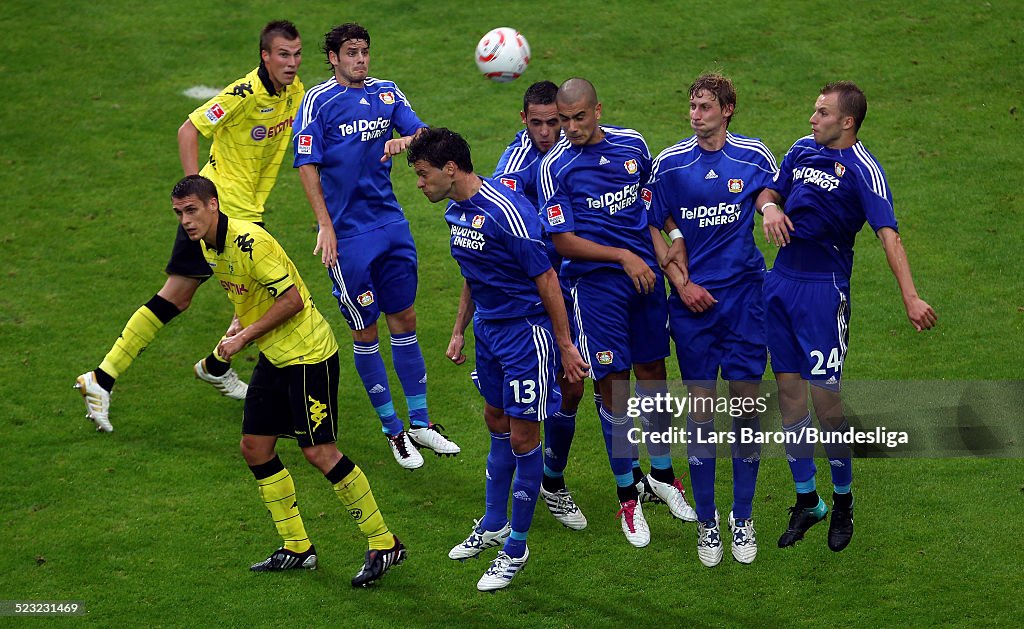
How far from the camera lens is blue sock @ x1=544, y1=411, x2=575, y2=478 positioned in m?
8.00

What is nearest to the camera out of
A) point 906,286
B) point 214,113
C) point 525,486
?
point 906,286

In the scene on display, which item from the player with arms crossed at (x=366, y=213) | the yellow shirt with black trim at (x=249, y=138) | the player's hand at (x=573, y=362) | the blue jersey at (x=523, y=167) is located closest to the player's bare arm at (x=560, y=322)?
the player's hand at (x=573, y=362)

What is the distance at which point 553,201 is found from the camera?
745cm

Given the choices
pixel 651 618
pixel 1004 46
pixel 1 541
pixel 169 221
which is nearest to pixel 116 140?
pixel 169 221

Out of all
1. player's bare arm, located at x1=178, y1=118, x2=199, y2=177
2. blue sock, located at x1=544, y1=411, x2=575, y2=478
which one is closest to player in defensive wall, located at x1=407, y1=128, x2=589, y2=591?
blue sock, located at x1=544, y1=411, x2=575, y2=478

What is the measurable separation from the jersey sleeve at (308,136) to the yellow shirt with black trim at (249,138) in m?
0.90

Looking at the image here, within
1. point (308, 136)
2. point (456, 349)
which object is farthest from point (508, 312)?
Answer: point (308, 136)

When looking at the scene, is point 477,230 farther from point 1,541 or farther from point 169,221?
point 169,221

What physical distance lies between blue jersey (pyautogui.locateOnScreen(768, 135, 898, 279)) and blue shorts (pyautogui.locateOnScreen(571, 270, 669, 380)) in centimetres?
95

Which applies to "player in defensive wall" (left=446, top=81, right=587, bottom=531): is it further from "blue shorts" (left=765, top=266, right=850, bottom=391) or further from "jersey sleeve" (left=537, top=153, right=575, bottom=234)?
"blue shorts" (left=765, top=266, right=850, bottom=391)

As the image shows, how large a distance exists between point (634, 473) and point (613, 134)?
2.43 metres

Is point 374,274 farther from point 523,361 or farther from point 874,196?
point 874,196

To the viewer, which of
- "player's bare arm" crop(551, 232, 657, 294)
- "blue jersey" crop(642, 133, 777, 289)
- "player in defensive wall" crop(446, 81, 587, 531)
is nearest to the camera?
"blue jersey" crop(642, 133, 777, 289)

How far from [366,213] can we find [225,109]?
1.50 m
